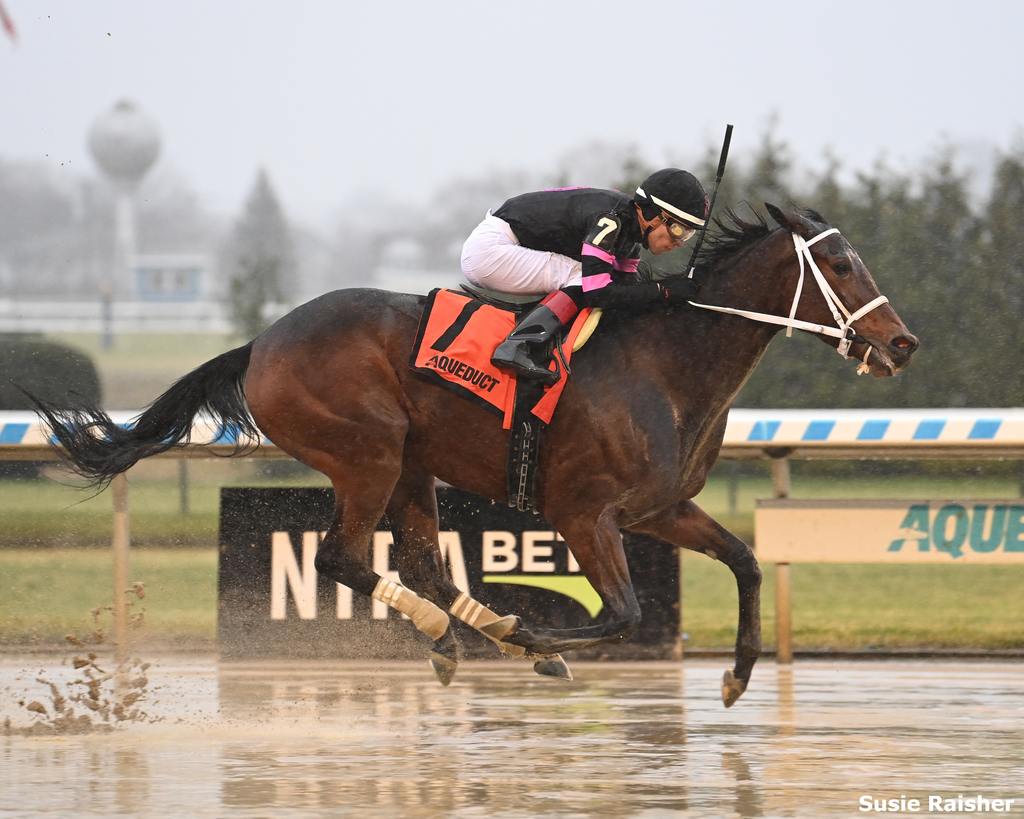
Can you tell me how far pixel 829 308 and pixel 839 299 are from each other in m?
0.05

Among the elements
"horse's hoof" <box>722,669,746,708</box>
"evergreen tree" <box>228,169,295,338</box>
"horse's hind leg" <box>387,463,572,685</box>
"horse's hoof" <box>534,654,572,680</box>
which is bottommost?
"horse's hoof" <box>722,669,746,708</box>

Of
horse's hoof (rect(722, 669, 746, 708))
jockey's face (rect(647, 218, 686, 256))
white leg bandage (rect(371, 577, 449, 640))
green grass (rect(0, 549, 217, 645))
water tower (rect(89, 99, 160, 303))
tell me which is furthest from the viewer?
water tower (rect(89, 99, 160, 303))

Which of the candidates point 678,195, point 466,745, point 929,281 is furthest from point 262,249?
point 466,745

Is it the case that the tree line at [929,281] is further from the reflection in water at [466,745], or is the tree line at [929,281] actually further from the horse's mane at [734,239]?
the horse's mane at [734,239]

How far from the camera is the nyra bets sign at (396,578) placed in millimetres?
8688

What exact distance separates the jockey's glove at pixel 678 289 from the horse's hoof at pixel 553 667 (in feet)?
4.65

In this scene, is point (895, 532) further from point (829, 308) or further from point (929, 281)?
point (929, 281)

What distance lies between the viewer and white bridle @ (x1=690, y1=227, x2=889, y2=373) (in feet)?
20.7

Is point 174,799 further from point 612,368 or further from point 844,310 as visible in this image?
point 844,310

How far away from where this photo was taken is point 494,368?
6383mm

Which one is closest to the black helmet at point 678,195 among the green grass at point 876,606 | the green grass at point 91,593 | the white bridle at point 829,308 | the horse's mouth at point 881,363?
the white bridle at point 829,308

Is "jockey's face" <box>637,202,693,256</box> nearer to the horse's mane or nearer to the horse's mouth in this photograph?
the horse's mane

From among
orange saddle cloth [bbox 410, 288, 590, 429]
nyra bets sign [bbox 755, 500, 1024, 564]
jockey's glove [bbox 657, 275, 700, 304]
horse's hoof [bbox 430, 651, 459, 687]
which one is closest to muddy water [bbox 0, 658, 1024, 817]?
horse's hoof [bbox 430, 651, 459, 687]

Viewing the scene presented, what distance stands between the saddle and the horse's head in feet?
2.50
